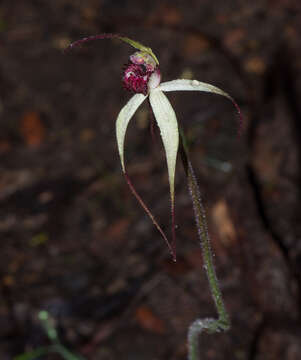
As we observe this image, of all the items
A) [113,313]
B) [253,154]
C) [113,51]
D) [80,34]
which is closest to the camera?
[113,313]

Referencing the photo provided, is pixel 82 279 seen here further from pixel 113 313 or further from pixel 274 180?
pixel 274 180

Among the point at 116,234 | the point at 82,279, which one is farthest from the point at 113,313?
the point at 116,234

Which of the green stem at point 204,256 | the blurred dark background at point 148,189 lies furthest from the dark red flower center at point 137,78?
the blurred dark background at point 148,189

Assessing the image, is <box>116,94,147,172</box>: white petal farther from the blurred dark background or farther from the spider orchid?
the blurred dark background

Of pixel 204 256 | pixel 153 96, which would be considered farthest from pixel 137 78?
pixel 204 256

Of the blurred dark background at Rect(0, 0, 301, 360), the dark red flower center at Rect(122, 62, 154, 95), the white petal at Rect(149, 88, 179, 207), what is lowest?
the blurred dark background at Rect(0, 0, 301, 360)

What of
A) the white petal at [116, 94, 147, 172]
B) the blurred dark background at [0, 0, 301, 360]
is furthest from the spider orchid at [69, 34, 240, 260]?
the blurred dark background at [0, 0, 301, 360]

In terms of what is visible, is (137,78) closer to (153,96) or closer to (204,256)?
(153,96)
